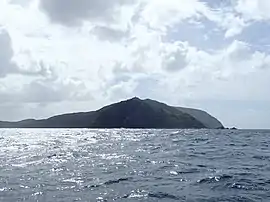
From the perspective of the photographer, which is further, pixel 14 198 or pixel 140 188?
pixel 140 188

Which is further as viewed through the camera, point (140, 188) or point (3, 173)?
point (3, 173)

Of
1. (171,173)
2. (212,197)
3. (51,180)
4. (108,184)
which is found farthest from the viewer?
(171,173)

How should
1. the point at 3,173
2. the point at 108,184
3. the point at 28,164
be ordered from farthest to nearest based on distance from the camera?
the point at 28,164 → the point at 3,173 → the point at 108,184

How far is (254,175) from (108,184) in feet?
36.4

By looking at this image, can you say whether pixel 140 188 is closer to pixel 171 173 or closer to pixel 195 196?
pixel 195 196

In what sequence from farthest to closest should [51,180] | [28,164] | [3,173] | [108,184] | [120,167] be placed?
[28,164]
[120,167]
[3,173]
[51,180]
[108,184]

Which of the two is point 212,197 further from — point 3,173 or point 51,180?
point 3,173

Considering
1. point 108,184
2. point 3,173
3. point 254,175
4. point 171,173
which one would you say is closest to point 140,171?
point 171,173

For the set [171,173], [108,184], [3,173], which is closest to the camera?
[108,184]

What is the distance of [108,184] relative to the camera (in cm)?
2891

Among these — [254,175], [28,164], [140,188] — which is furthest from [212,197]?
[28,164]

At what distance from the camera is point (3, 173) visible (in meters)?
36.3

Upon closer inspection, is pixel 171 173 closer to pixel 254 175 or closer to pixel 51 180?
pixel 254 175

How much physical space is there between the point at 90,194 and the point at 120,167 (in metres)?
13.7
